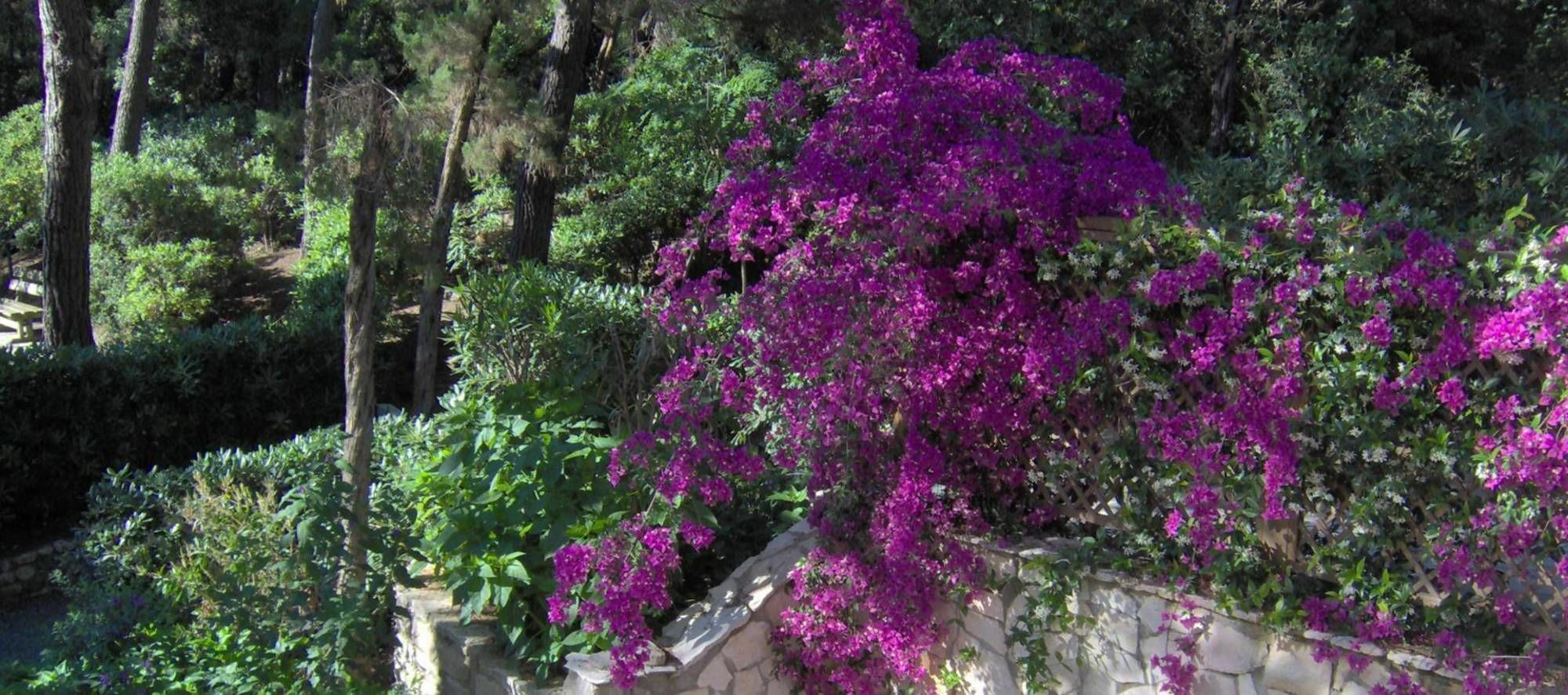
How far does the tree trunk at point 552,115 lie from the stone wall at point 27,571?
3516 millimetres

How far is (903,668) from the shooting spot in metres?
3.63

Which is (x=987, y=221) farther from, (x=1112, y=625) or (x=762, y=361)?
(x=1112, y=625)

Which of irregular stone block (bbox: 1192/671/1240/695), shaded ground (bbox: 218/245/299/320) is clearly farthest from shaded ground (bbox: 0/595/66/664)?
shaded ground (bbox: 218/245/299/320)

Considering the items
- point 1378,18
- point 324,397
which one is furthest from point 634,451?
point 1378,18

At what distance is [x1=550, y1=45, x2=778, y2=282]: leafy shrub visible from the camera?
9.70 metres


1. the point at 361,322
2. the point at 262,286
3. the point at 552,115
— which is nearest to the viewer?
the point at 361,322

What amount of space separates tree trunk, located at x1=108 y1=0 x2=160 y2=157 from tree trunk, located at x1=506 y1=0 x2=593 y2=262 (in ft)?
25.3

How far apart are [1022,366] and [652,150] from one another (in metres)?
6.98

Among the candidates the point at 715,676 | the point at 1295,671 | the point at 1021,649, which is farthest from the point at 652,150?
the point at 1295,671

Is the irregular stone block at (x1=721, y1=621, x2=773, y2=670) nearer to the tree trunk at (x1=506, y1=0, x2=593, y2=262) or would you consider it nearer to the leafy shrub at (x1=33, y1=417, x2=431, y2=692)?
the leafy shrub at (x1=33, y1=417, x2=431, y2=692)

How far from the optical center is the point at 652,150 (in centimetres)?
995

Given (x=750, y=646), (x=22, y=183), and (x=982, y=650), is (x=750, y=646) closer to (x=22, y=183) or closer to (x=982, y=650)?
(x=982, y=650)

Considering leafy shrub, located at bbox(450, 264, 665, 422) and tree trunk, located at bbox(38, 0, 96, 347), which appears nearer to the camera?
leafy shrub, located at bbox(450, 264, 665, 422)

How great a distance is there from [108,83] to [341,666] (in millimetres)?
24215
